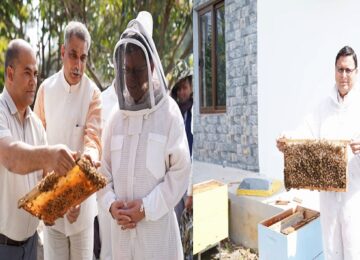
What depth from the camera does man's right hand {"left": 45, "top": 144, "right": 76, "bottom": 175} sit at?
0.49 m

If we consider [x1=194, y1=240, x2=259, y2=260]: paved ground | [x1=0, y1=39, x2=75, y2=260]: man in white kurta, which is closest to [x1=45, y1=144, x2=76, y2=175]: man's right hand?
[x1=0, y1=39, x2=75, y2=260]: man in white kurta

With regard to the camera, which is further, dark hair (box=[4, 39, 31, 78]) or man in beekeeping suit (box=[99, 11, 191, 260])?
man in beekeeping suit (box=[99, 11, 191, 260])

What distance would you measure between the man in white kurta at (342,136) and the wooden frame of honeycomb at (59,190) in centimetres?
52

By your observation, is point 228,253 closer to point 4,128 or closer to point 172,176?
point 172,176

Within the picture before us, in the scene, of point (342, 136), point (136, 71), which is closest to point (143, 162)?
point (136, 71)

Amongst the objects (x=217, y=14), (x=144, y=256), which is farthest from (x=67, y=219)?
(x=217, y=14)

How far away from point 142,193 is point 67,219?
153 millimetres

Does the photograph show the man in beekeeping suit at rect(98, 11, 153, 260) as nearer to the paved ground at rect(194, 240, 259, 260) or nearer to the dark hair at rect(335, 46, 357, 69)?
the paved ground at rect(194, 240, 259, 260)

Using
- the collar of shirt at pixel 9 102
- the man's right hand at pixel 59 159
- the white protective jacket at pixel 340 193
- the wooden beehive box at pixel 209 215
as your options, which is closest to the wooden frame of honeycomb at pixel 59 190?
the man's right hand at pixel 59 159

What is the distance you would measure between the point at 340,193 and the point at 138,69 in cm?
61

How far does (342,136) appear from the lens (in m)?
0.88

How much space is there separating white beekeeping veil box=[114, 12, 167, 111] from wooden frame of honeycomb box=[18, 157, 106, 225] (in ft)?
0.53

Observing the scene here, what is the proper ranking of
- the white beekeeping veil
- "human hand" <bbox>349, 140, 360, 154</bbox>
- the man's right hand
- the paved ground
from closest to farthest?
the man's right hand
the white beekeeping veil
"human hand" <bbox>349, 140, 360, 154</bbox>
the paved ground

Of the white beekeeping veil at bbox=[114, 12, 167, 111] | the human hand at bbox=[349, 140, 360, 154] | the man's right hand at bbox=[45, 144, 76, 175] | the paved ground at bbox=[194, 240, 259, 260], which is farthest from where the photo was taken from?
the paved ground at bbox=[194, 240, 259, 260]
